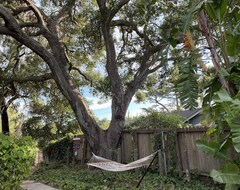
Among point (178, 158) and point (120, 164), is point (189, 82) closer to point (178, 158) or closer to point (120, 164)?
point (120, 164)

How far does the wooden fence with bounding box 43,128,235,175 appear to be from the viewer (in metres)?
6.12

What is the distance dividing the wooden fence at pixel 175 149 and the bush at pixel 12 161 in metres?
3.52

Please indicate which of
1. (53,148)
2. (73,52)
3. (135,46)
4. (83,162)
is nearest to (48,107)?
(53,148)

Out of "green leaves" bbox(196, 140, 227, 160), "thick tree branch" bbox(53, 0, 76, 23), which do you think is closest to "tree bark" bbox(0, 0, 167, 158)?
"thick tree branch" bbox(53, 0, 76, 23)

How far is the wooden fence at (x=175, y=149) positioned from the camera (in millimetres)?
6117

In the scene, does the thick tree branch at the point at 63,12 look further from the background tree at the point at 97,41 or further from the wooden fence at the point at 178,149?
the wooden fence at the point at 178,149

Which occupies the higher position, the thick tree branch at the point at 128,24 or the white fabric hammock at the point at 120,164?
the thick tree branch at the point at 128,24

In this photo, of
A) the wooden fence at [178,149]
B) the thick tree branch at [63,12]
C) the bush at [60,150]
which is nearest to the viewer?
the wooden fence at [178,149]

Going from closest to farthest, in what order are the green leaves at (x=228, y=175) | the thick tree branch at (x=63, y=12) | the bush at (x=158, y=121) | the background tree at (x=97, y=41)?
the green leaves at (x=228, y=175), the bush at (x=158, y=121), the background tree at (x=97, y=41), the thick tree branch at (x=63, y=12)

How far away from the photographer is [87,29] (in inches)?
395

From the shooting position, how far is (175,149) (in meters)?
6.85

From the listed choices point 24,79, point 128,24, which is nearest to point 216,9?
point 128,24

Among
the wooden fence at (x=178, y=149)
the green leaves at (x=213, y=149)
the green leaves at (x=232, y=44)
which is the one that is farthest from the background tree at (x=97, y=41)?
the green leaves at (x=213, y=149)

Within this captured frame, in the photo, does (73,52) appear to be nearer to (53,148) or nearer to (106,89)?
(106,89)
